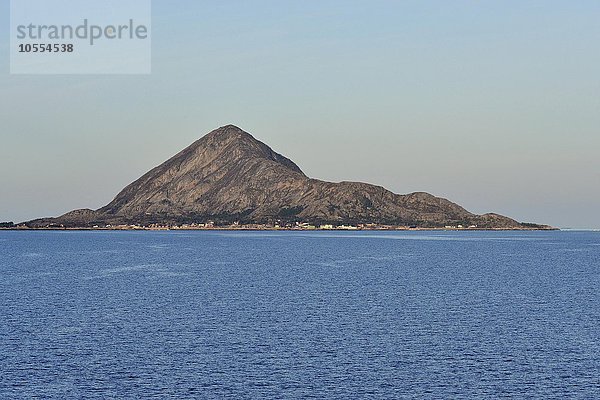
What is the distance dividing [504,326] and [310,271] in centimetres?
9844

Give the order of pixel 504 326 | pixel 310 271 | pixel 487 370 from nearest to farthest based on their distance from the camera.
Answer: pixel 487 370, pixel 504 326, pixel 310 271

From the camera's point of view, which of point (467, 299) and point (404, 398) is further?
point (467, 299)

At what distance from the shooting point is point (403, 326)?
3799 inches

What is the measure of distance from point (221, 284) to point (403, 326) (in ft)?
211

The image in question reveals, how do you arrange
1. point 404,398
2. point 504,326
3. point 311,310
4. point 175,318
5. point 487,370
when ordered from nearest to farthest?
point 404,398 < point 487,370 < point 504,326 < point 175,318 < point 311,310

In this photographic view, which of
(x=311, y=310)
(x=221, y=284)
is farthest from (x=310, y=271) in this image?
(x=311, y=310)

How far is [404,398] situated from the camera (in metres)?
62.6

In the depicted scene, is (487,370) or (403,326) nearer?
(487,370)

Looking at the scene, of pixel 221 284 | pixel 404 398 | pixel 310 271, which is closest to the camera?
pixel 404 398

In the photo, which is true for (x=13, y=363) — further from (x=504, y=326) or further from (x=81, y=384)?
(x=504, y=326)

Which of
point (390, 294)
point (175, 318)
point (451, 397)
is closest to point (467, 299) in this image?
point (390, 294)

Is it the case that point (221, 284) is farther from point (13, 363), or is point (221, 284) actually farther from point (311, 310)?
point (13, 363)

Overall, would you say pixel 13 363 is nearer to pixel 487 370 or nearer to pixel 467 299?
pixel 487 370

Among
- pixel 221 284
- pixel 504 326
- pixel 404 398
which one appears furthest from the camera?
pixel 221 284
